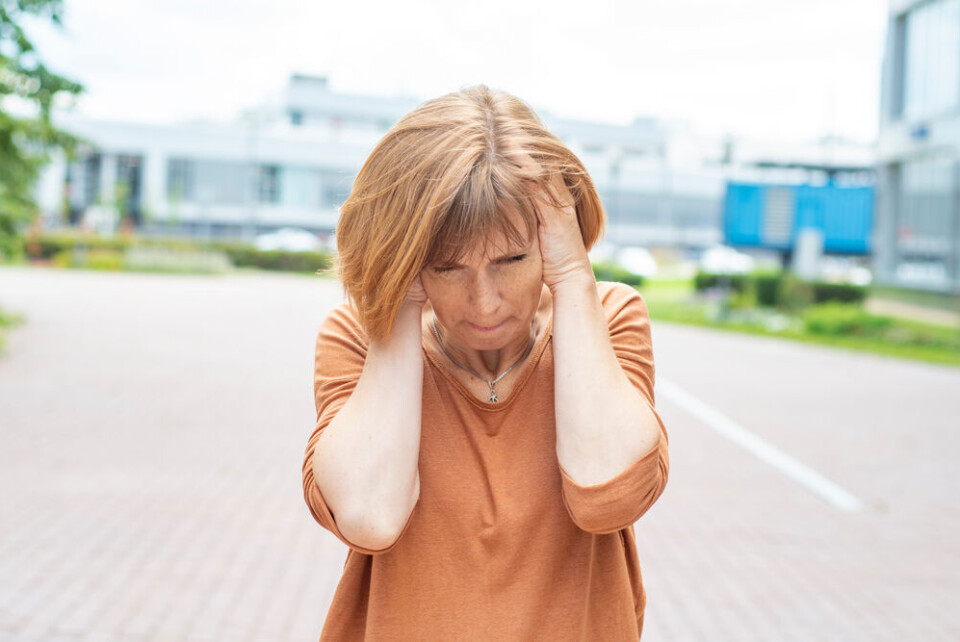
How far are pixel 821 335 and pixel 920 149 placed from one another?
6.27m

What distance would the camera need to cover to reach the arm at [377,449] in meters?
1.45

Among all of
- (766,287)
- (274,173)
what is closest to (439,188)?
(766,287)

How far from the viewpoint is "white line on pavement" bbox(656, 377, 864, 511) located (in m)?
7.15

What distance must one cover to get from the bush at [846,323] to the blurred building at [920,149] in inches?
90.6

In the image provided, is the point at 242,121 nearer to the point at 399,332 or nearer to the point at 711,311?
the point at 711,311

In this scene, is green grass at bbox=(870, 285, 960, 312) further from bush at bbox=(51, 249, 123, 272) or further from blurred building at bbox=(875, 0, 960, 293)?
bush at bbox=(51, 249, 123, 272)

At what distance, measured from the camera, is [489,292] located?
4.72 feet

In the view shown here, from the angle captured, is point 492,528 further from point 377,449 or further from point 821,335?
point 821,335

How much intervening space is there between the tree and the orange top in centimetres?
1273

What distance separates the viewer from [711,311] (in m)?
27.7

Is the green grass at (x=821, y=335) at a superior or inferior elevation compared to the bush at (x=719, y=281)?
inferior

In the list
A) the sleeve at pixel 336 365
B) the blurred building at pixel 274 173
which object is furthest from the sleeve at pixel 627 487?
the blurred building at pixel 274 173

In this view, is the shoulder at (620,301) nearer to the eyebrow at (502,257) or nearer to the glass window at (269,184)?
the eyebrow at (502,257)

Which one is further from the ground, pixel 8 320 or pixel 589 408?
pixel 589 408
